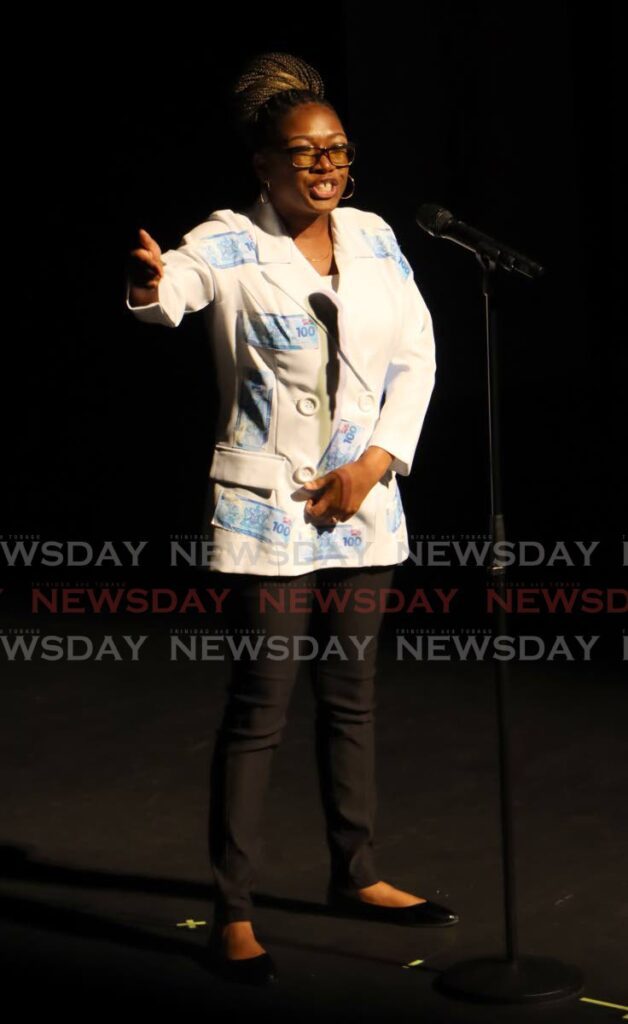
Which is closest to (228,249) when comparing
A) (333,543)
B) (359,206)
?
(333,543)

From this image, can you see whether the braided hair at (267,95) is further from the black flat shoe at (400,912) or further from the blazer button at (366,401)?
the black flat shoe at (400,912)

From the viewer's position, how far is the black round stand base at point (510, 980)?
2.45 metres

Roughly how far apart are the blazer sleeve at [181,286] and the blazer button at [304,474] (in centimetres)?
30

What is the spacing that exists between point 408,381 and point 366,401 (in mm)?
108

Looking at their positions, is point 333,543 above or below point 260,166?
below

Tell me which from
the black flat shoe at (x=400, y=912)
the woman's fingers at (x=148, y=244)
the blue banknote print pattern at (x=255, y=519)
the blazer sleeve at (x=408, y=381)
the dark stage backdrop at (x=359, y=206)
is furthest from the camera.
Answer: the dark stage backdrop at (x=359, y=206)

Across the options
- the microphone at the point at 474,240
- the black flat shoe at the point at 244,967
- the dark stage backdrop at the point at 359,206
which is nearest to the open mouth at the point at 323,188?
the microphone at the point at 474,240

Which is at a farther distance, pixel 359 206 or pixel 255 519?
pixel 359 206

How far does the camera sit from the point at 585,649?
4848mm

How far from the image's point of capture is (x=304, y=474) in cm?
259

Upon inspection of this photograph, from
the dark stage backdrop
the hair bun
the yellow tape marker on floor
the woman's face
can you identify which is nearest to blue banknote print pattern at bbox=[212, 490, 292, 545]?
the woman's face

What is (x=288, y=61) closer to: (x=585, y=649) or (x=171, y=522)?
(x=585, y=649)

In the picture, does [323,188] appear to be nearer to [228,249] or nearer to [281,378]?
[228,249]

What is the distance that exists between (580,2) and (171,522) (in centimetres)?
266
